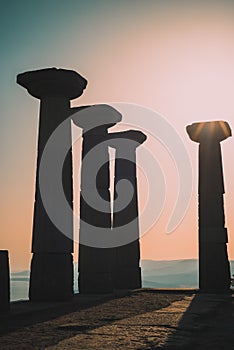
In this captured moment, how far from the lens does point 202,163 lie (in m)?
19.1

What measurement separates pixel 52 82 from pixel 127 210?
872 centimetres

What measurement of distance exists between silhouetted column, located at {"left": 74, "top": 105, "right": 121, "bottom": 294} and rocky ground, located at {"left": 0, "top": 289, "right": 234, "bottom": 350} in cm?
557

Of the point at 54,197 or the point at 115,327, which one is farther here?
the point at 54,197

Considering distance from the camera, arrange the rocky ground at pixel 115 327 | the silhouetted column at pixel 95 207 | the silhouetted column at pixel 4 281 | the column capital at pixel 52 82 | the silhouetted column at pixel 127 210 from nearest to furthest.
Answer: the rocky ground at pixel 115 327, the silhouetted column at pixel 4 281, the column capital at pixel 52 82, the silhouetted column at pixel 95 207, the silhouetted column at pixel 127 210

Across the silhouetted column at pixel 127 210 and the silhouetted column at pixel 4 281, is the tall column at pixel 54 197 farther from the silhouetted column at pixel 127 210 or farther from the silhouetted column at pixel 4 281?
the silhouetted column at pixel 127 210

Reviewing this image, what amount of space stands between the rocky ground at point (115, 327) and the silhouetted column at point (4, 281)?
256 mm

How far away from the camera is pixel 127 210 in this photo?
21.7m

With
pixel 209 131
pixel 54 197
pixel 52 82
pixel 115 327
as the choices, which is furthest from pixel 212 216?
pixel 115 327

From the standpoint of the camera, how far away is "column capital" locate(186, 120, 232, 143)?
1881 centimetres

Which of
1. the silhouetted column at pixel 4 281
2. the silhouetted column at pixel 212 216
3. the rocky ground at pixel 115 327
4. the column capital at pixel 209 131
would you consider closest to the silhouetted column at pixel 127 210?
the column capital at pixel 209 131

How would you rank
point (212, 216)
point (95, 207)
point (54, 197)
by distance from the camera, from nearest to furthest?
1. point (54, 197)
2. point (95, 207)
3. point (212, 216)

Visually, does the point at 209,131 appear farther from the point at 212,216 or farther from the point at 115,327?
the point at 115,327

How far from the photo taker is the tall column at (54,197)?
13.7 metres

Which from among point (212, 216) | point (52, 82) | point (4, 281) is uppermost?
point (52, 82)
